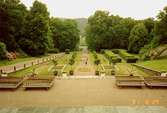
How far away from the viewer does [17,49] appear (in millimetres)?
56375

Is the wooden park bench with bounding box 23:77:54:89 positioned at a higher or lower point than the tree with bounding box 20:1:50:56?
lower

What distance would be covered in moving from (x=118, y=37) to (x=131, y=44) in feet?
44.9

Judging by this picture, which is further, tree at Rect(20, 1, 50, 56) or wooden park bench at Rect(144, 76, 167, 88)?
tree at Rect(20, 1, 50, 56)

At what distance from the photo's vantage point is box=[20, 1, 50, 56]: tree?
58.6 m

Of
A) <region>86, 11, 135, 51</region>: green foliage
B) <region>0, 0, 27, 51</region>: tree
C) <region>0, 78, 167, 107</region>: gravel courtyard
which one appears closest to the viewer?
<region>0, 78, 167, 107</region>: gravel courtyard

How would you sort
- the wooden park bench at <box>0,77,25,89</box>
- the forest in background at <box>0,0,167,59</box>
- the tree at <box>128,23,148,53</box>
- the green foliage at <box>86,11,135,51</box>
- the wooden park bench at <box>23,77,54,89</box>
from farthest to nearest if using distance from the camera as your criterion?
the green foliage at <box>86,11,135,51</box> < the tree at <box>128,23,148,53</box> < the forest in background at <box>0,0,167,59</box> < the wooden park bench at <box>0,77,25,89</box> < the wooden park bench at <box>23,77,54,89</box>

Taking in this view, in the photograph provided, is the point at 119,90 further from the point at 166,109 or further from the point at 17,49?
the point at 17,49

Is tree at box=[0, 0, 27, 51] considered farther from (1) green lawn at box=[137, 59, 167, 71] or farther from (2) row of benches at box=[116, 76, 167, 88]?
(2) row of benches at box=[116, 76, 167, 88]

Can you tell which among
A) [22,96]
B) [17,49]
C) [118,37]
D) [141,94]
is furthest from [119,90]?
[118,37]

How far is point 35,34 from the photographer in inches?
2347

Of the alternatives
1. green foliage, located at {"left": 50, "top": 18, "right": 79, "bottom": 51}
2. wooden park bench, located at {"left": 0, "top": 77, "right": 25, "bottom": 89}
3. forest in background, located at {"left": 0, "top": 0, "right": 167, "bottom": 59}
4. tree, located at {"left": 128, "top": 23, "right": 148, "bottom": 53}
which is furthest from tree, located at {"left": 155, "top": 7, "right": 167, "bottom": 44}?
green foliage, located at {"left": 50, "top": 18, "right": 79, "bottom": 51}

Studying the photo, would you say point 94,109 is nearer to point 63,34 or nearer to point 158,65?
point 158,65

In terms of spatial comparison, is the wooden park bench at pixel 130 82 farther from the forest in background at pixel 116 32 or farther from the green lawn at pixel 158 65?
the forest in background at pixel 116 32

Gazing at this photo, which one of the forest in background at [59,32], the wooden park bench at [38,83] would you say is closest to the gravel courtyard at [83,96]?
the wooden park bench at [38,83]
